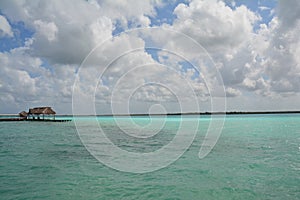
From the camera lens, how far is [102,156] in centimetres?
1709

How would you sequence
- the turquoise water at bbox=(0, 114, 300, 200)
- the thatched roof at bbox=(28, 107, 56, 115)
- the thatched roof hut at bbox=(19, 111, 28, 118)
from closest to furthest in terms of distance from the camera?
the turquoise water at bbox=(0, 114, 300, 200) → the thatched roof at bbox=(28, 107, 56, 115) → the thatched roof hut at bbox=(19, 111, 28, 118)

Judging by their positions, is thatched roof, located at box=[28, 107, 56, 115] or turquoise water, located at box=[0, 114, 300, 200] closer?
turquoise water, located at box=[0, 114, 300, 200]

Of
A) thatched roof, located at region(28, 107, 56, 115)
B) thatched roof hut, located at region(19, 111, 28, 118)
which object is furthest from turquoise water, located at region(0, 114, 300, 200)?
thatched roof hut, located at region(19, 111, 28, 118)

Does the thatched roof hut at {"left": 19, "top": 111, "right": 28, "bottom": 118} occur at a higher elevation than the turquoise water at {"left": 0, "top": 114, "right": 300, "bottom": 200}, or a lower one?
higher

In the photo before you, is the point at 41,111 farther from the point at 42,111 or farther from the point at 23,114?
the point at 23,114

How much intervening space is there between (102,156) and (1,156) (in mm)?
6754

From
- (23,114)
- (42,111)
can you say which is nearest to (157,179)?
(42,111)

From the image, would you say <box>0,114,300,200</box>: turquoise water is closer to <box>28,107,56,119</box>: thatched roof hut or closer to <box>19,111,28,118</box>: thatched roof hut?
<box>28,107,56,119</box>: thatched roof hut

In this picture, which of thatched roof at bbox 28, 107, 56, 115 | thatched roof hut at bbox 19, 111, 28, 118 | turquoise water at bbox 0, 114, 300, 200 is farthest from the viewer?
thatched roof hut at bbox 19, 111, 28, 118

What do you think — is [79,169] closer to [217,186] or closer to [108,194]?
[108,194]

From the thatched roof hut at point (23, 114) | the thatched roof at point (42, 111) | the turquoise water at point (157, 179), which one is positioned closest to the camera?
the turquoise water at point (157, 179)

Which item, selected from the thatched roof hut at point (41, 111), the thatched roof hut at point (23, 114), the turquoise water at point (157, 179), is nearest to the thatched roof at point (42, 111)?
the thatched roof hut at point (41, 111)

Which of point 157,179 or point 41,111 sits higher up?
point 41,111

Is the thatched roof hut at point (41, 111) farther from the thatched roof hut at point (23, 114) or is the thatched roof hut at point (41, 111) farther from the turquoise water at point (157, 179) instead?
the turquoise water at point (157, 179)
